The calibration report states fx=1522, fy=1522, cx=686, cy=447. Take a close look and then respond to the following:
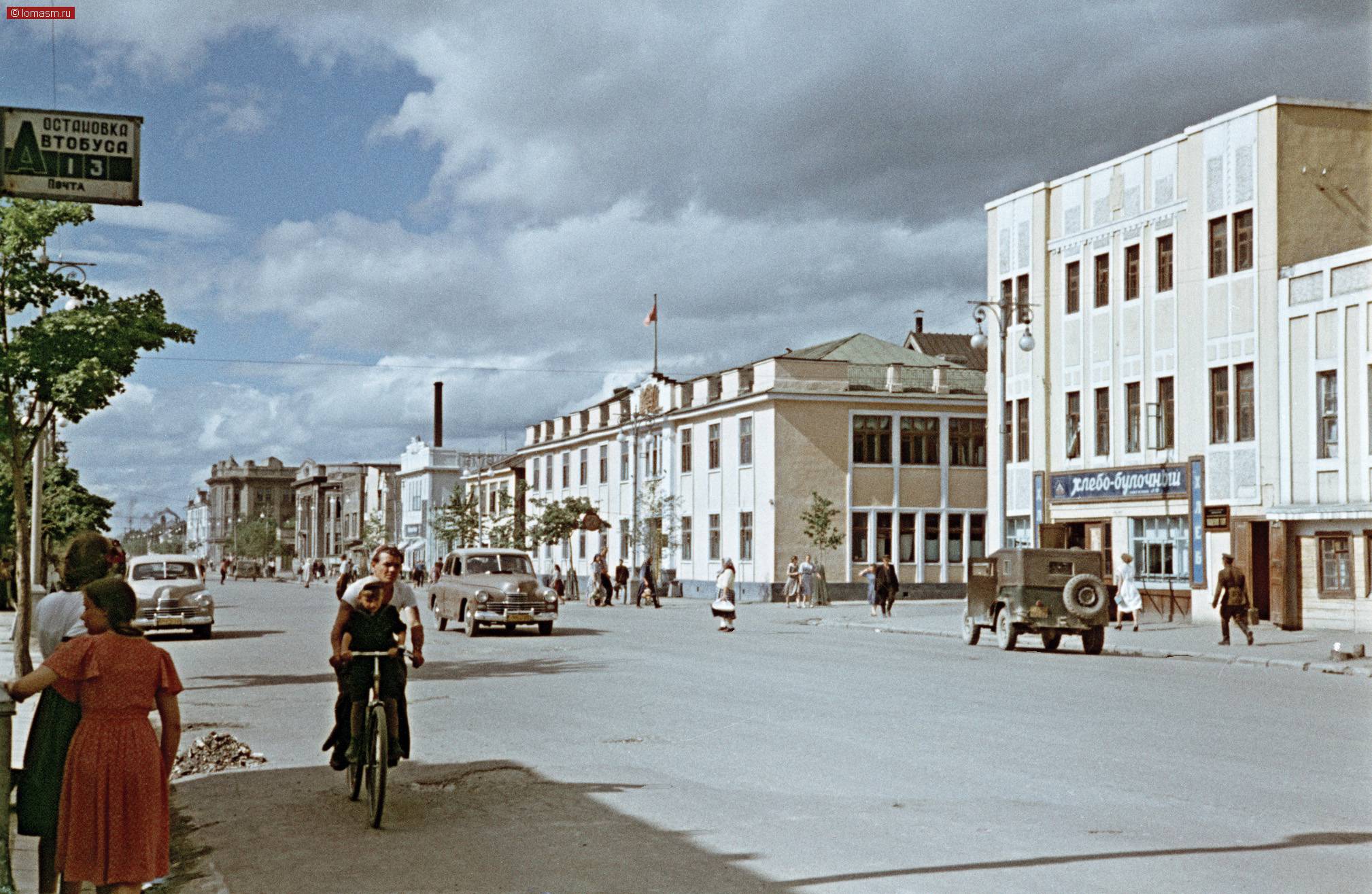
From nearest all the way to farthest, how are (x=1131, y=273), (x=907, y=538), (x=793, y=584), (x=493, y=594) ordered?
(x=493, y=594)
(x=1131, y=273)
(x=793, y=584)
(x=907, y=538)

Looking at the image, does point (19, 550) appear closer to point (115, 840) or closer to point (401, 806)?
point (401, 806)

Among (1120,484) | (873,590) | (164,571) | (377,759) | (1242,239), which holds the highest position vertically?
(1242,239)

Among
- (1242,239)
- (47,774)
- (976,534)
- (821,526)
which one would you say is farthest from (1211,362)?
(47,774)

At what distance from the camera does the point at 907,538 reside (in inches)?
2336

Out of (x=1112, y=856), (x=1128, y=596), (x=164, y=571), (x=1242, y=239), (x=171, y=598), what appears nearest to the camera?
(x=1112, y=856)

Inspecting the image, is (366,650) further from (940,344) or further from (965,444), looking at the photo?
(940,344)

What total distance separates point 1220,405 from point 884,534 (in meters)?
23.5

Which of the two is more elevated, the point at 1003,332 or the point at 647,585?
the point at 1003,332

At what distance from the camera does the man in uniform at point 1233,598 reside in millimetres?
27094

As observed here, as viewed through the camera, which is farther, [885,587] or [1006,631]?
[885,587]

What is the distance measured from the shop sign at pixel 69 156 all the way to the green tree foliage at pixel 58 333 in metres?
A: 10.9

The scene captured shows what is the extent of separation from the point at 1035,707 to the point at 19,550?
1233cm

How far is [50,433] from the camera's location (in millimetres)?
35656

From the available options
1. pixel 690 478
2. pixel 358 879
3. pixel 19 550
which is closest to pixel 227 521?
pixel 690 478
